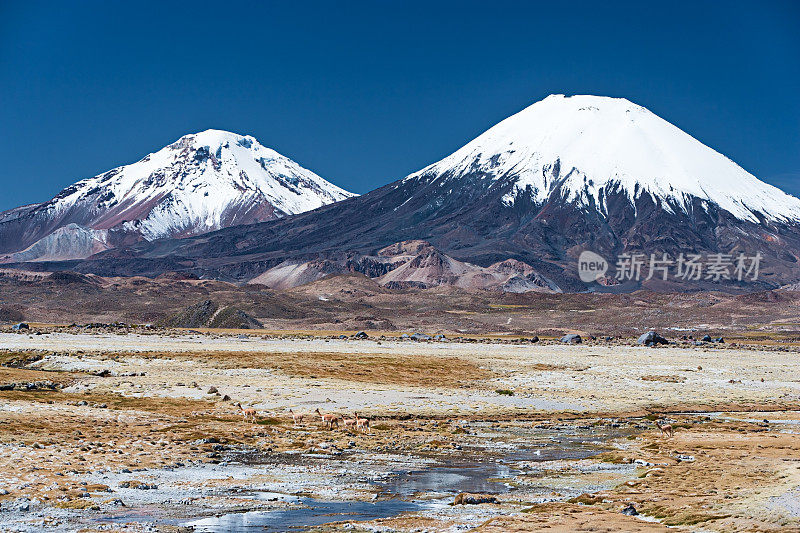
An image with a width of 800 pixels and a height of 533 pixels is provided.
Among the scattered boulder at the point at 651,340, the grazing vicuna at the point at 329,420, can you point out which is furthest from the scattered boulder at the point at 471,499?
the scattered boulder at the point at 651,340

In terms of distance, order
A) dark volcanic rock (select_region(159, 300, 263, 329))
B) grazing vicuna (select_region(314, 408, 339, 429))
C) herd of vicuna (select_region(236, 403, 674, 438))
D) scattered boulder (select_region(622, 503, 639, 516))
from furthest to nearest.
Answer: dark volcanic rock (select_region(159, 300, 263, 329))
grazing vicuna (select_region(314, 408, 339, 429))
herd of vicuna (select_region(236, 403, 674, 438))
scattered boulder (select_region(622, 503, 639, 516))

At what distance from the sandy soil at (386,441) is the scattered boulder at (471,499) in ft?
1.37

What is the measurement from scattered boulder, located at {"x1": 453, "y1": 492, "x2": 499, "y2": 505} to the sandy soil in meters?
0.42

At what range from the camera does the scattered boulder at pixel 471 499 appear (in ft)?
57.8

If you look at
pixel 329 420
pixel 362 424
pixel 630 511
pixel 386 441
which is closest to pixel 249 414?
pixel 329 420

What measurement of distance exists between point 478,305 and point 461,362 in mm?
117165

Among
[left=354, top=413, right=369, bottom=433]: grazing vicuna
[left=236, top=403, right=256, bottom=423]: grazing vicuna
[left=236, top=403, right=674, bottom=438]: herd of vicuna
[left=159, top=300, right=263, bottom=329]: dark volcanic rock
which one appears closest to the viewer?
[left=236, top=403, right=674, bottom=438]: herd of vicuna

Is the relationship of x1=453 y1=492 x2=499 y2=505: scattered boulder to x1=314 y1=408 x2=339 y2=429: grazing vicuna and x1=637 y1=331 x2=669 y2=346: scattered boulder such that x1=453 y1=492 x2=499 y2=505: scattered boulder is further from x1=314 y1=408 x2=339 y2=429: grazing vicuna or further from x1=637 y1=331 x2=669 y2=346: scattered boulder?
x1=637 y1=331 x2=669 y2=346: scattered boulder

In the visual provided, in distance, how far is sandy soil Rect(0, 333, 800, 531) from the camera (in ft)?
54.0

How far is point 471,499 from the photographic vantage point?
17672 mm

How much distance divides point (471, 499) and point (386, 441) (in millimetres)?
8571

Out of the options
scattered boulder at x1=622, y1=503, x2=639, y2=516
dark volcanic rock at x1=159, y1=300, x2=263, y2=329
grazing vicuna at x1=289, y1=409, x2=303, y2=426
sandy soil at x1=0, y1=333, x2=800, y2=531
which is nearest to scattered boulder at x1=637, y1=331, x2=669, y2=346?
sandy soil at x1=0, y1=333, x2=800, y2=531

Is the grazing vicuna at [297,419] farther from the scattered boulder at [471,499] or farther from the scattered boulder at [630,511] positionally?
the scattered boulder at [630,511]

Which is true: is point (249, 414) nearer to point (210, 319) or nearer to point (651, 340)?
point (651, 340)
